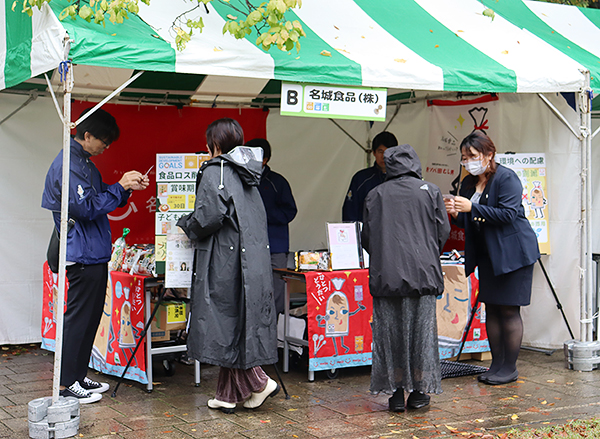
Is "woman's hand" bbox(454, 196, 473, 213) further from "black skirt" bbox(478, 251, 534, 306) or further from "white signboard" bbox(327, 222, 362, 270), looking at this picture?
"white signboard" bbox(327, 222, 362, 270)

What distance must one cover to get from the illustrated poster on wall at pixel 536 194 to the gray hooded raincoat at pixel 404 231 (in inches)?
74.1

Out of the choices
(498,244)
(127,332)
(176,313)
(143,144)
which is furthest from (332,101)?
(143,144)

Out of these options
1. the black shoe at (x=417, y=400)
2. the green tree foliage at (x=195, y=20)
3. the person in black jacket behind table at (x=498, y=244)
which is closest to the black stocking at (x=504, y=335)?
the person in black jacket behind table at (x=498, y=244)

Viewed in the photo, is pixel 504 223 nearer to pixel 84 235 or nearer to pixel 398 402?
pixel 398 402

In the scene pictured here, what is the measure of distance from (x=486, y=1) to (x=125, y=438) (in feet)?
15.1

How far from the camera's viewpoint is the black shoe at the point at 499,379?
487cm

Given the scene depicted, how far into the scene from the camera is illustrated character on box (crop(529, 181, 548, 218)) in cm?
580

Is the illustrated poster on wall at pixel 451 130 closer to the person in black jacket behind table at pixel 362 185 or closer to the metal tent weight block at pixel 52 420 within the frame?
the person in black jacket behind table at pixel 362 185

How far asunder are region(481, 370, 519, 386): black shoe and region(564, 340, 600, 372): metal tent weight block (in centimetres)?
65

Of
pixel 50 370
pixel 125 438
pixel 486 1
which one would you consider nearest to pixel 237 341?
pixel 125 438

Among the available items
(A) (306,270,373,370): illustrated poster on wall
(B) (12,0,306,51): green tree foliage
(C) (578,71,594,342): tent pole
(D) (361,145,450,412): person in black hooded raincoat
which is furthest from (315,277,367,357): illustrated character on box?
(C) (578,71,594,342): tent pole

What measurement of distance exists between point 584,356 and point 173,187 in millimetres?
3309

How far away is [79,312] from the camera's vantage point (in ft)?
14.0

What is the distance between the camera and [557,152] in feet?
18.8
